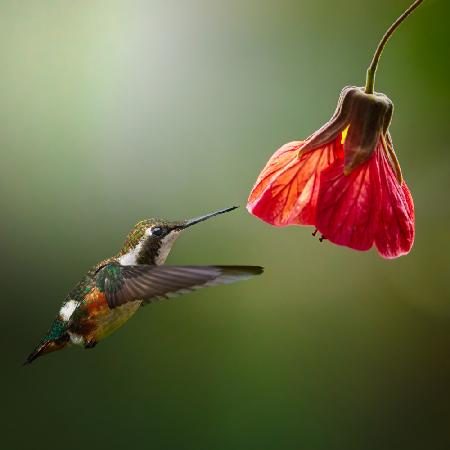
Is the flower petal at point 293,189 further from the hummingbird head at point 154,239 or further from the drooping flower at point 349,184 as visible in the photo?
the hummingbird head at point 154,239

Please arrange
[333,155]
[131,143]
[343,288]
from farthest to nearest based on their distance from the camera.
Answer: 1. [131,143]
2. [343,288]
3. [333,155]

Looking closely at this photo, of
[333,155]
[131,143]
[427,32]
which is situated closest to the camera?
[333,155]

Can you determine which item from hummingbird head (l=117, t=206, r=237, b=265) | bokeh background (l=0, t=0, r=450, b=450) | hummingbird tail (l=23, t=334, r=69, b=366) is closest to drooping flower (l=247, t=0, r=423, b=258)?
hummingbird head (l=117, t=206, r=237, b=265)

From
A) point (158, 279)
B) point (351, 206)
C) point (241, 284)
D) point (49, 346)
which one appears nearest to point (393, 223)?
point (351, 206)

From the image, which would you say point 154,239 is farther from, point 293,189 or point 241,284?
point 241,284

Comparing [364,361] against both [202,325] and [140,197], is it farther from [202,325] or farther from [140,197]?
[140,197]

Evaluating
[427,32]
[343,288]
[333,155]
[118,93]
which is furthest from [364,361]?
[333,155]

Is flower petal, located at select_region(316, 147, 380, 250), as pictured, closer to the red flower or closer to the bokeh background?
the red flower
